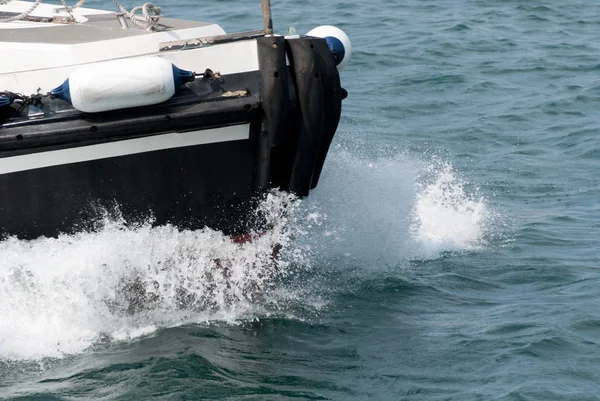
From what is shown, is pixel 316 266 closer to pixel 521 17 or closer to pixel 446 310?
pixel 446 310

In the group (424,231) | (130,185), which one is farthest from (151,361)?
(424,231)

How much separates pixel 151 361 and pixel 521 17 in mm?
10375

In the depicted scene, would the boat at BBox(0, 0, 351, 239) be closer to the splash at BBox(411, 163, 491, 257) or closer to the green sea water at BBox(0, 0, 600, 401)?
the green sea water at BBox(0, 0, 600, 401)

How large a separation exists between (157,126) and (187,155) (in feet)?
0.87

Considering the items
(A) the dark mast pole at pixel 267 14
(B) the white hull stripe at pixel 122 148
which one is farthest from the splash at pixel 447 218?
(A) the dark mast pole at pixel 267 14

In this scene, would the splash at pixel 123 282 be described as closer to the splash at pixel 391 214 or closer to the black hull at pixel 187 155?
the black hull at pixel 187 155

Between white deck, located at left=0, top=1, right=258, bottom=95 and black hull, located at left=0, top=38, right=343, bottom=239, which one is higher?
white deck, located at left=0, top=1, right=258, bottom=95

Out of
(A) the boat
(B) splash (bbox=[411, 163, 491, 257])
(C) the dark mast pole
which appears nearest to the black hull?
(A) the boat

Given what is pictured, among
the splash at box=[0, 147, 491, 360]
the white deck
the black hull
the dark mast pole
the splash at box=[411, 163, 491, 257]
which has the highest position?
the dark mast pole

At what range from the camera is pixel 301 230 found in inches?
244

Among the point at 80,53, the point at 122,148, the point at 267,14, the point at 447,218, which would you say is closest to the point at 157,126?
the point at 122,148

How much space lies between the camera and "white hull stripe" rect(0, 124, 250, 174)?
5230 mm

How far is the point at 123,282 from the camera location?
5617 mm

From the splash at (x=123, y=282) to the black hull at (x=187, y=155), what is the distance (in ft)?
0.32
